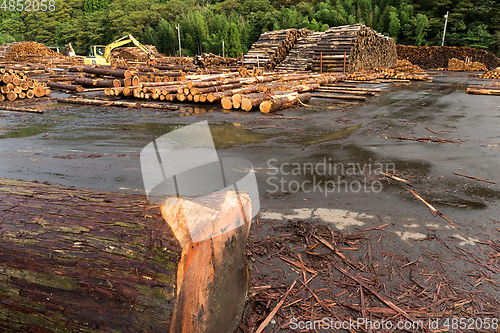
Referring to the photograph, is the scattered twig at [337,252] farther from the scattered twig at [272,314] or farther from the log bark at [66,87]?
the log bark at [66,87]

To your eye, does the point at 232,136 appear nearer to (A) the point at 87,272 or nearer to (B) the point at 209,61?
(A) the point at 87,272

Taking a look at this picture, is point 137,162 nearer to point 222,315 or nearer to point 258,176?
point 258,176

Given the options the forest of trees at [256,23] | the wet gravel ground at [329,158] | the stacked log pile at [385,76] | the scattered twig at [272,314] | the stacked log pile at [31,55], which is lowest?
the scattered twig at [272,314]

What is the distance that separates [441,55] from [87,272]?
40.6m

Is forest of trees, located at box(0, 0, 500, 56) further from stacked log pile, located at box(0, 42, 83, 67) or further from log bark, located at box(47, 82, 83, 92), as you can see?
log bark, located at box(47, 82, 83, 92)

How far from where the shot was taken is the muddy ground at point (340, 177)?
228 centimetres

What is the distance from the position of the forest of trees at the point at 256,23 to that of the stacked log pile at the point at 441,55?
304 cm

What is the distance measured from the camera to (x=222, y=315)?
1.81 m

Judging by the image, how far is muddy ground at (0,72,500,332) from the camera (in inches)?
89.7

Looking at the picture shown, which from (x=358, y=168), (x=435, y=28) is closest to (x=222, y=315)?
(x=358, y=168)

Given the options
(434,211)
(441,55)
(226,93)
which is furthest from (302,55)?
(441,55)

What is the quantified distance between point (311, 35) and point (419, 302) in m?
24.5

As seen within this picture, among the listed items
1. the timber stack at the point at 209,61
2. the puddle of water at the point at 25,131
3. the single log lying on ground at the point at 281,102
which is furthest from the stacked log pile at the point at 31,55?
the single log lying on ground at the point at 281,102

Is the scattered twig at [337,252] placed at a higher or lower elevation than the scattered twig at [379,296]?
higher
